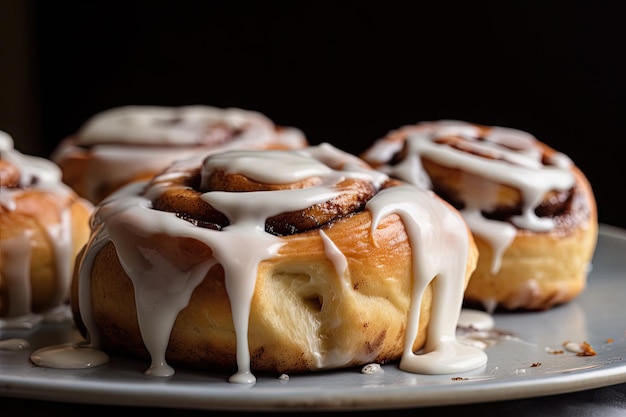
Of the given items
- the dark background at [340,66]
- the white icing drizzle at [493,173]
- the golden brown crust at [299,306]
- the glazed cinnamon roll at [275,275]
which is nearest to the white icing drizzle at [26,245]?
the glazed cinnamon roll at [275,275]

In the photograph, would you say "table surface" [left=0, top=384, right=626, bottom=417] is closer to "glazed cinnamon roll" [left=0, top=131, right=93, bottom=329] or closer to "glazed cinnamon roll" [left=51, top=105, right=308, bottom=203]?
"glazed cinnamon roll" [left=0, top=131, right=93, bottom=329]

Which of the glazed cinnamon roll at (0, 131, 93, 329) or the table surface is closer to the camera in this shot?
the table surface

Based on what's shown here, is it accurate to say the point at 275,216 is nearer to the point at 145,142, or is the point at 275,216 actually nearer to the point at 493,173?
the point at 493,173

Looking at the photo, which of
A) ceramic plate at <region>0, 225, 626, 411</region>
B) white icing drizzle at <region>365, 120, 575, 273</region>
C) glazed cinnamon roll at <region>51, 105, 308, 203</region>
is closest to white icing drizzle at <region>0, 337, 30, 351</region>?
ceramic plate at <region>0, 225, 626, 411</region>

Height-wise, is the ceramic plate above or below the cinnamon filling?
below

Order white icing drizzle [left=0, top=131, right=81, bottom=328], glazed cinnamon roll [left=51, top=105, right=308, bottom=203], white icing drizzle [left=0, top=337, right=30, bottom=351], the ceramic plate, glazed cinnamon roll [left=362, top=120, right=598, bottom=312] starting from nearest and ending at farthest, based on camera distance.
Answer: the ceramic plate
white icing drizzle [left=0, top=337, right=30, bottom=351]
white icing drizzle [left=0, top=131, right=81, bottom=328]
glazed cinnamon roll [left=362, top=120, right=598, bottom=312]
glazed cinnamon roll [left=51, top=105, right=308, bottom=203]

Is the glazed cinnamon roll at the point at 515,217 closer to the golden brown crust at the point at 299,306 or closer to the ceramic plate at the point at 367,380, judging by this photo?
the ceramic plate at the point at 367,380
